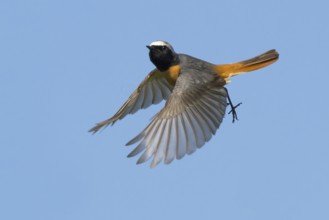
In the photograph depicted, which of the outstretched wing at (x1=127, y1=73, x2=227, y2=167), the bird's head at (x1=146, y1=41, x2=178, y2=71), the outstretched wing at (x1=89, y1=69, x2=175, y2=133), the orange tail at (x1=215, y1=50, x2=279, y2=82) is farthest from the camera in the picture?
the outstretched wing at (x1=89, y1=69, x2=175, y2=133)

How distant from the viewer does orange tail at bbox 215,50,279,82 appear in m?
11.0

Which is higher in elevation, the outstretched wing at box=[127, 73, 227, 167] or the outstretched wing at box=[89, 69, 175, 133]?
the outstretched wing at box=[89, 69, 175, 133]

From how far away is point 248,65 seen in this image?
11.1 metres

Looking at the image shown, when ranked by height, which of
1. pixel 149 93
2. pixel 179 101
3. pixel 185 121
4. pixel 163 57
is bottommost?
pixel 185 121

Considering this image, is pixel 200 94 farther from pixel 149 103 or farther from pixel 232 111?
pixel 149 103

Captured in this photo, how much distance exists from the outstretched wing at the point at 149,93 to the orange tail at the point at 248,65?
914mm

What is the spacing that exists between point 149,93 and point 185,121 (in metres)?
2.17

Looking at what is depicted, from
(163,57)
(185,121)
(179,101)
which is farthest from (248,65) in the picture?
(185,121)

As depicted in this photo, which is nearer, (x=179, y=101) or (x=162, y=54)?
(x=179, y=101)

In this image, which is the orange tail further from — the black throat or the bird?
the black throat

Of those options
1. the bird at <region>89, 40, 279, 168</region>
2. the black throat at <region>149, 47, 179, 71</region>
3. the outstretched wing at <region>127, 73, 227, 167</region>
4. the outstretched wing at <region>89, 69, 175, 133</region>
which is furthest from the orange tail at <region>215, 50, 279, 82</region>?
the outstretched wing at <region>89, 69, 175, 133</region>

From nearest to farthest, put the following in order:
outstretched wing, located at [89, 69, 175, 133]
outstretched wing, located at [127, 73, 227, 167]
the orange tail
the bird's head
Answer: outstretched wing, located at [127, 73, 227, 167] → the bird's head → the orange tail → outstretched wing, located at [89, 69, 175, 133]

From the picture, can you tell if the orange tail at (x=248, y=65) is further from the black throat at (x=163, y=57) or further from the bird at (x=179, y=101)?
the black throat at (x=163, y=57)

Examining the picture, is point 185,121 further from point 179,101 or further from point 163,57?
point 163,57
